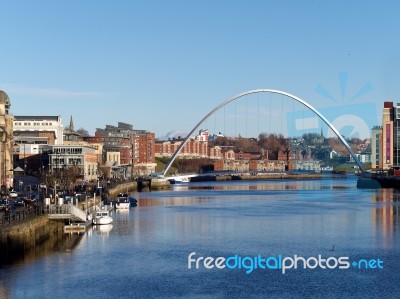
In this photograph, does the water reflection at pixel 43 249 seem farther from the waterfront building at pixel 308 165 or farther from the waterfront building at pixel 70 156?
the waterfront building at pixel 308 165

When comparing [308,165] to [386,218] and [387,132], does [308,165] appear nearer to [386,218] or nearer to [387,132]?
[387,132]

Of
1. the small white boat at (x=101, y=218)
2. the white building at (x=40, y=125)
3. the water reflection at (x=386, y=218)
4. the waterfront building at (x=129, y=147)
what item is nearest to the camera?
the water reflection at (x=386, y=218)

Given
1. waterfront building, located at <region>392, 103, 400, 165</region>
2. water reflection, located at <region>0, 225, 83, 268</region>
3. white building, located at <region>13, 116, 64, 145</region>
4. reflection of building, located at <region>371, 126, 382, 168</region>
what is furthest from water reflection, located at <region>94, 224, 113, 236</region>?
reflection of building, located at <region>371, 126, 382, 168</region>

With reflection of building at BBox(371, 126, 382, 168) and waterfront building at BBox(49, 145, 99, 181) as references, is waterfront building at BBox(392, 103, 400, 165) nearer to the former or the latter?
reflection of building at BBox(371, 126, 382, 168)

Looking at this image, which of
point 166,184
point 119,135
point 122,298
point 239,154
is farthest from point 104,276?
point 239,154

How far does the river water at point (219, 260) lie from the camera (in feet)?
79.6

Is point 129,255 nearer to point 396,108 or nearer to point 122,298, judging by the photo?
point 122,298

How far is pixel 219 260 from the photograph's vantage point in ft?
98.2

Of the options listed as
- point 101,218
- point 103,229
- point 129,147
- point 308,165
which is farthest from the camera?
point 308,165

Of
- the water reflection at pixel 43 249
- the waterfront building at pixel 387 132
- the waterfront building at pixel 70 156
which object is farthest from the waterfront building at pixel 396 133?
the water reflection at pixel 43 249

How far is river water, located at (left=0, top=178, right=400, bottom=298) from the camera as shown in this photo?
24250mm

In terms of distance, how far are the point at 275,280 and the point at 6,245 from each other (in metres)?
9.54

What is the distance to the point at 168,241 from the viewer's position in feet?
118

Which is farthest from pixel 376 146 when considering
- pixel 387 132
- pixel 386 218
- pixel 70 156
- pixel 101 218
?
pixel 101 218
